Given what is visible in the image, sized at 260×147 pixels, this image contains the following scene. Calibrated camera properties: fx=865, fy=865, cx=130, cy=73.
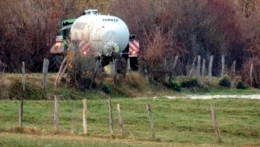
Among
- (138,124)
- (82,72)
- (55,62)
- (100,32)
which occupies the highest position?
(100,32)

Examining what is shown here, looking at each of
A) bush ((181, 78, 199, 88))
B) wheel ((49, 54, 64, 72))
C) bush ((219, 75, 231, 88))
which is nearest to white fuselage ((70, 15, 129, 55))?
wheel ((49, 54, 64, 72))

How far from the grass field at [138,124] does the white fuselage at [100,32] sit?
8768 millimetres

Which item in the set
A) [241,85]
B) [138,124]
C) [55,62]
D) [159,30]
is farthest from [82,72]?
[159,30]

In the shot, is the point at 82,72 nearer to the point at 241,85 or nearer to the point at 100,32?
the point at 100,32


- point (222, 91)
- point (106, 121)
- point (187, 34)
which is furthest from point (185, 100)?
point (187, 34)

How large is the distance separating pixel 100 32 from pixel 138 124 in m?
15.6

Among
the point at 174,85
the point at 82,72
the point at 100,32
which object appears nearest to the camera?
the point at 82,72

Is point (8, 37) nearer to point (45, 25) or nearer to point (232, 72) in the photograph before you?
point (45, 25)

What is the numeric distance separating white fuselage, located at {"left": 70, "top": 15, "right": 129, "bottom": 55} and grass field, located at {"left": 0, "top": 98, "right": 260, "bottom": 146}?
8.77 meters

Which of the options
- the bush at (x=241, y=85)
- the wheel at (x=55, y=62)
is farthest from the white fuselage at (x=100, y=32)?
the bush at (x=241, y=85)

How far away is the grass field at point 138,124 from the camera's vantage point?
2530 centimetres

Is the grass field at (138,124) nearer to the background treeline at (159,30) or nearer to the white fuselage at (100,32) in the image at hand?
the white fuselage at (100,32)

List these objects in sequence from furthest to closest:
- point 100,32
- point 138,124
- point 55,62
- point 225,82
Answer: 1. point 225,82
2. point 55,62
3. point 100,32
4. point 138,124

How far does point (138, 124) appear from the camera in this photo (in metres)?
30.6
